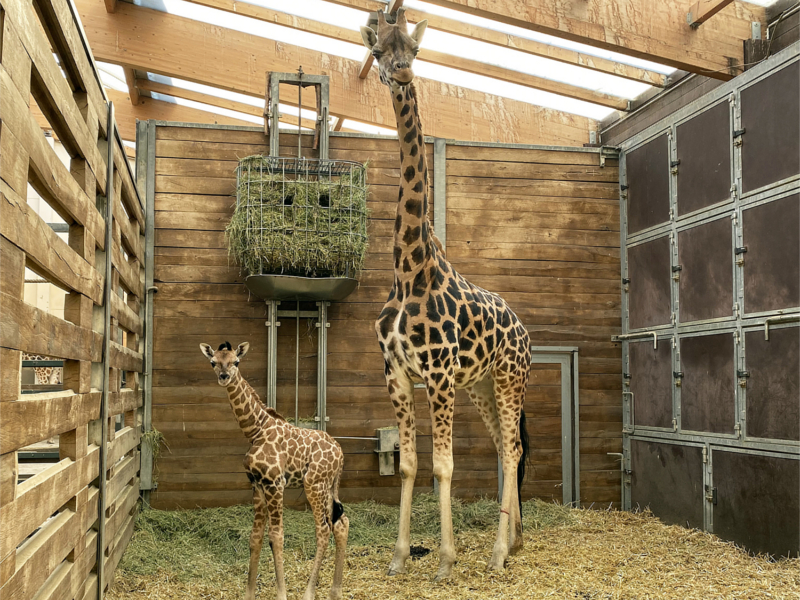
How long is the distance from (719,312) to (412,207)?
9.76ft

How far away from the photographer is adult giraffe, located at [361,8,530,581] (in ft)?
16.0

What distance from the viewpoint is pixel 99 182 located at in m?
3.99

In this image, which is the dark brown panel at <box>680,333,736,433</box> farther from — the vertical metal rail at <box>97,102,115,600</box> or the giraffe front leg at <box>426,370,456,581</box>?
the vertical metal rail at <box>97,102,115,600</box>

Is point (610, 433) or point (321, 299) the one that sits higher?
point (321, 299)

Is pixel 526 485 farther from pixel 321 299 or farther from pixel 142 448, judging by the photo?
pixel 142 448

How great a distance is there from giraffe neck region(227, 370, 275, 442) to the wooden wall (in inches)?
98.1

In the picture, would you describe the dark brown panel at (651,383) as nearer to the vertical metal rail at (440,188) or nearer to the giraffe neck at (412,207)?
the vertical metal rail at (440,188)

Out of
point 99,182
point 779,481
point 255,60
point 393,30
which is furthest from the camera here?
point 255,60

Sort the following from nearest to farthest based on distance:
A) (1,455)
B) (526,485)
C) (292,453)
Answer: (1,455) < (292,453) < (526,485)

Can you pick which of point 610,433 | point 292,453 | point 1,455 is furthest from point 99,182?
point 610,433

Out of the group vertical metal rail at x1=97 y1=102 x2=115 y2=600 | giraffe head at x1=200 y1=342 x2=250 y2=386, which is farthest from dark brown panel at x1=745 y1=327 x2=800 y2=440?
vertical metal rail at x1=97 y1=102 x2=115 y2=600

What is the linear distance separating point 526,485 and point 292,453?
3662 mm

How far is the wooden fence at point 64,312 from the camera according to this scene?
85.9 inches

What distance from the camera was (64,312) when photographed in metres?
3.51
